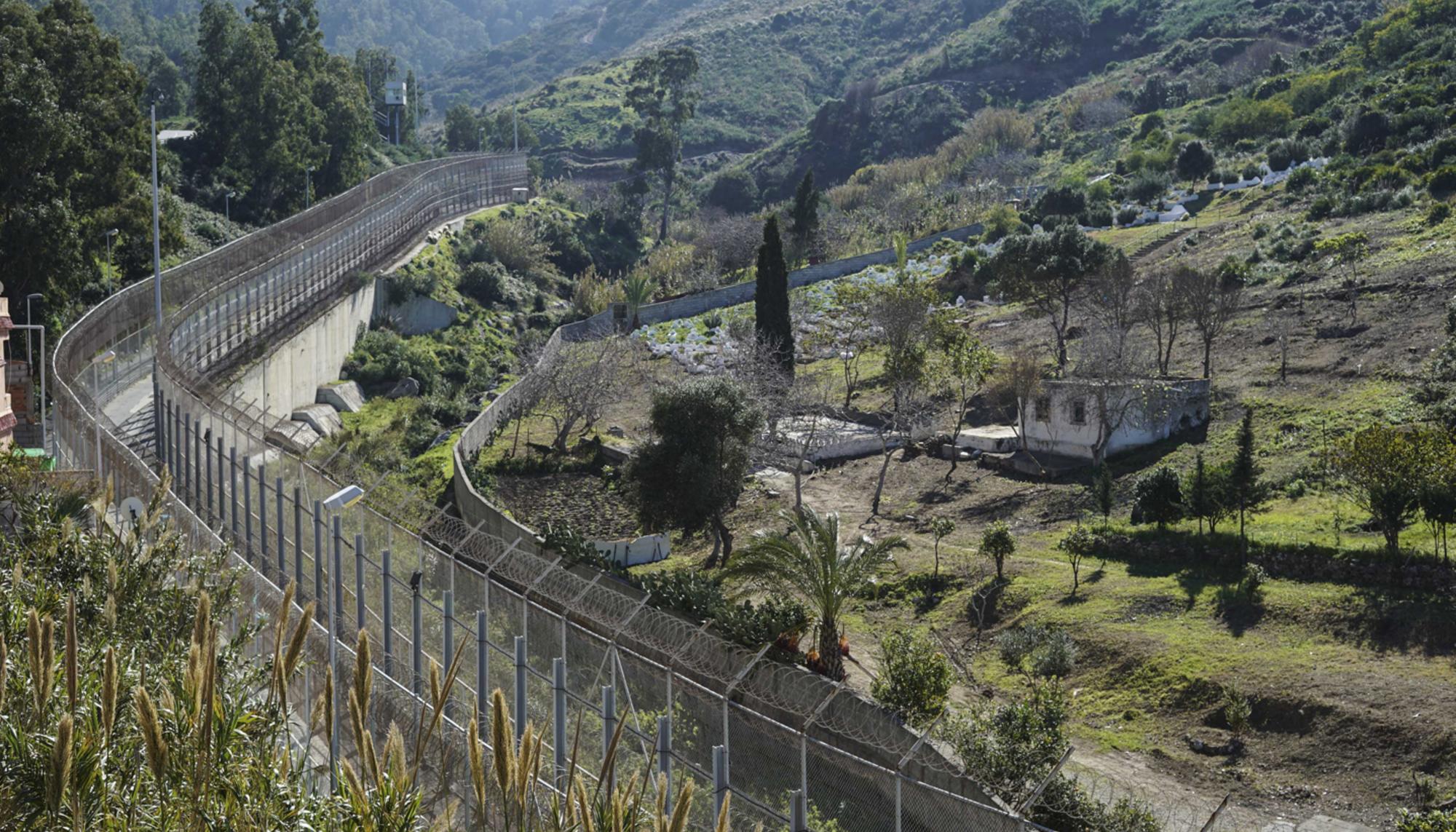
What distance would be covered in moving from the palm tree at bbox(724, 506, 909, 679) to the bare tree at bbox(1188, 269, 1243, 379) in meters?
19.5

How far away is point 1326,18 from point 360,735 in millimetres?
130059

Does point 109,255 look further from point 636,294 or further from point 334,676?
point 334,676

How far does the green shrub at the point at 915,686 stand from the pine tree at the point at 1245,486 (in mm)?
8132

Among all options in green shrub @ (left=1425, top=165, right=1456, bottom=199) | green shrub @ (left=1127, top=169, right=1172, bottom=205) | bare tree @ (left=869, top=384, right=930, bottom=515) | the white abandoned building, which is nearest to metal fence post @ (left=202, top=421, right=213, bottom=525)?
bare tree @ (left=869, top=384, right=930, bottom=515)

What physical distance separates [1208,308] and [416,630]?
34.8 m

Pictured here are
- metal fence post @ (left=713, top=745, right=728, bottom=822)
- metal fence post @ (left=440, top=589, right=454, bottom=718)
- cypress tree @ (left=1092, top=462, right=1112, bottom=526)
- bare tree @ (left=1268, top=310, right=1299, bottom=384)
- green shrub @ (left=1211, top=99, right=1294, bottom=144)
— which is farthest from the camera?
green shrub @ (left=1211, top=99, right=1294, bottom=144)

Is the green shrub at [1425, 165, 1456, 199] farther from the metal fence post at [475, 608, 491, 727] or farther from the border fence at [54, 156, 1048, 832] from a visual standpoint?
the metal fence post at [475, 608, 491, 727]

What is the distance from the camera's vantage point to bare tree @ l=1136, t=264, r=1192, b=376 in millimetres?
44031

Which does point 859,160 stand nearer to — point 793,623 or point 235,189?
point 235,189

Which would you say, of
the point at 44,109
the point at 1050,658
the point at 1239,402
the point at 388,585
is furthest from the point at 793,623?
the point at 44,109

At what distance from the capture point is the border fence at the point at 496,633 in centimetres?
1292

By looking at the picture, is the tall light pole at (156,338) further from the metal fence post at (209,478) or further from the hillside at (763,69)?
the hillside at (763,69)

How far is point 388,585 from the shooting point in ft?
50.8

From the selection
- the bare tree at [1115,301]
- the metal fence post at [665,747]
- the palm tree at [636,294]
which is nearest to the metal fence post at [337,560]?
the metal fence post at [665,747]
